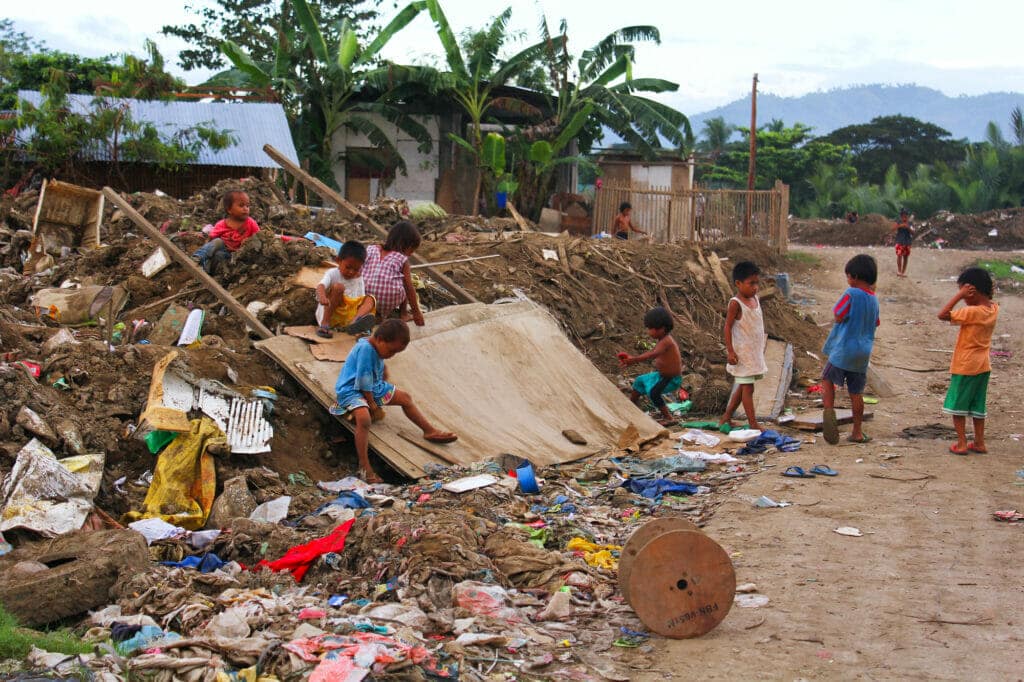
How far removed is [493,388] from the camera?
7.53m

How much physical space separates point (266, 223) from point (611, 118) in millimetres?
14703

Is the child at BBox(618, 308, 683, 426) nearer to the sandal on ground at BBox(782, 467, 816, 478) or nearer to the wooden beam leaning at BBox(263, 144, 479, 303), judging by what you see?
the wooden beam leaning at BBox(263, 144, 479, 303)

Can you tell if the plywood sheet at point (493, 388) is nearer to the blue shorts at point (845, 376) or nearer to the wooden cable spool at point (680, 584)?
the blue shorts at point (845, 376)

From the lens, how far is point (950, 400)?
7.06 metres

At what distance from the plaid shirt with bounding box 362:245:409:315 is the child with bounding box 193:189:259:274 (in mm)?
1369

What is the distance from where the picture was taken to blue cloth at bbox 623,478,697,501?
608cm

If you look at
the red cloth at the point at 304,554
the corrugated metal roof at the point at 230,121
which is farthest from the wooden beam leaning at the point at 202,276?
the corrugated metal roof at the point at 230,121

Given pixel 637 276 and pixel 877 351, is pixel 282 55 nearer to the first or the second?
pixel 637 276

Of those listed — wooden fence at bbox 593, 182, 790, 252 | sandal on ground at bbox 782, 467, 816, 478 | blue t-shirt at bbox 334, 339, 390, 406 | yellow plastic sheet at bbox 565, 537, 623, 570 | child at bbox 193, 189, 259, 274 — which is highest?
wooden fence at bbox 593, 182, 790, 252

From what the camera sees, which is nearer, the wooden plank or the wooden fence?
the wooden plank

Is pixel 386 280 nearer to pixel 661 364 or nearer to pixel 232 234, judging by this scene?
pixel 232 234

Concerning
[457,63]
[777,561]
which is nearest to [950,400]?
[777,561]

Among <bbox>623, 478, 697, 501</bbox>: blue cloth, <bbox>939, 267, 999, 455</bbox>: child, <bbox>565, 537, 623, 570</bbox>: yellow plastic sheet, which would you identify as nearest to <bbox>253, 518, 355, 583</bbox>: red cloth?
<bbox>565, 537, 623, 570</bbox>: yellow plastic sheet

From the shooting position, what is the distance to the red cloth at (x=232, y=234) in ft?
27.6
